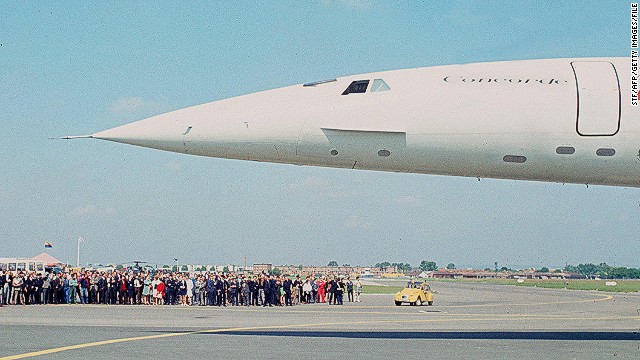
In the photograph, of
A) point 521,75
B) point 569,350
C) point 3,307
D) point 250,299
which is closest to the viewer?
point 569,350

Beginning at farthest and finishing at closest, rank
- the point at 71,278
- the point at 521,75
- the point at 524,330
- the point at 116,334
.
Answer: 1. the point at 71,278
2. the point at 524,330
3. the point at 116,334
4. the point at 521,75

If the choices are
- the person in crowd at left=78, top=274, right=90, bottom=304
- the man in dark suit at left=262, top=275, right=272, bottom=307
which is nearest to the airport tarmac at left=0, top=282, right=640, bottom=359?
the person in crowd at left=78, top=274, right=90, bottom=304

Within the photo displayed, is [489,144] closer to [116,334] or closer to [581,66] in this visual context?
[581,66]

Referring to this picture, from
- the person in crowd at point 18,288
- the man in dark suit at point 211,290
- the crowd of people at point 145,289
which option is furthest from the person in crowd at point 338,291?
the person in crowd at point 18,288

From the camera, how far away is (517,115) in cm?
1427

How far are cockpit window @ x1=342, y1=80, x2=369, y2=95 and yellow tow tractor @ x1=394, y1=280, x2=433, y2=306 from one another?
21.1 meters

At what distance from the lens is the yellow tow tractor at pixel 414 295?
34.6 metres

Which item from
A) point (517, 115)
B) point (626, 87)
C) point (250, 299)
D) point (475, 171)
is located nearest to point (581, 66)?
point (626, 87)

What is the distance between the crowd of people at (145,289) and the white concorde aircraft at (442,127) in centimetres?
1676

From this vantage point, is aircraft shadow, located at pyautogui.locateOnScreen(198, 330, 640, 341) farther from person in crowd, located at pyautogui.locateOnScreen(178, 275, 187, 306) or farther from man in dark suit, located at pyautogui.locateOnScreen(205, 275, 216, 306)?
person in crowd, located at pyautogui.locateOnScreen(178, 275, 187, 306)

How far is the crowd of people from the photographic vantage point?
95.2ft

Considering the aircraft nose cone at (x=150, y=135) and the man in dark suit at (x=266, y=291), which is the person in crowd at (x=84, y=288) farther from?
the aircraft nose cone at (x=150, y=135)

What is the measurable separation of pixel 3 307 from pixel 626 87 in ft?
71.5

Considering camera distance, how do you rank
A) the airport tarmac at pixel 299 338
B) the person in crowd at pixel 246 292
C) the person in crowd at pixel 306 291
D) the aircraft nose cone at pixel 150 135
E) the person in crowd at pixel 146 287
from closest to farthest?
the airport tarmac at pixel 299 338
the aircraft nose cone at pixel 150 135
the person in crowd at pixel 146 287
the person in crowd at pixel 246 292
the person in crowd at pixel 306 291
